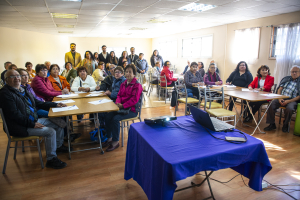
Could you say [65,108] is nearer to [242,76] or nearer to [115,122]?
[115,122]

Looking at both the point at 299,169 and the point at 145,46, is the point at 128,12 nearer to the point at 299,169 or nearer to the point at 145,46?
the point at 299,169

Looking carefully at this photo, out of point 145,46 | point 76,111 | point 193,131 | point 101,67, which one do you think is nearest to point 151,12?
point 101,67

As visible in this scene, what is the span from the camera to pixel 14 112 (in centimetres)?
231

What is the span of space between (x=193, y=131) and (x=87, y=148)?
217 cm

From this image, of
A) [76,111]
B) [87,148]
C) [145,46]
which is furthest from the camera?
[145,46]

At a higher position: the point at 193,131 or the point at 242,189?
the point at 193,131

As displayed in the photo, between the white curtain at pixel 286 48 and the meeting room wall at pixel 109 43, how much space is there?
9.27 m

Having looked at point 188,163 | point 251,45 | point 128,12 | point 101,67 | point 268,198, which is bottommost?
point 268,198

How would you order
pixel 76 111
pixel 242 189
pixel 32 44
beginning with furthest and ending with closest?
1. pixel 32 44
2. pixel 76 111
3. pixel 242 189

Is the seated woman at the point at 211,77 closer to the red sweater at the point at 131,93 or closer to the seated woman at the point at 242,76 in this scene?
the seated woman at the point at 242,76

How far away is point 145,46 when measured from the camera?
44.3 feet

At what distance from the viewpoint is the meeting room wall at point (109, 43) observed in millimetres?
12141

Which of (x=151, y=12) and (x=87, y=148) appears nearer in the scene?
(x=87, y=148)

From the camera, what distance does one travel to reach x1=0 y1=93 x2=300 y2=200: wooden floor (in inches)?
82.1
